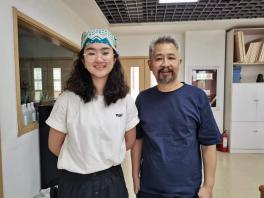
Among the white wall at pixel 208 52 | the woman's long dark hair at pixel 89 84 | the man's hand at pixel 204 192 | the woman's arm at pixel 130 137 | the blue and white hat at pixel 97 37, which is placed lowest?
the man's hand at pixel 204 192

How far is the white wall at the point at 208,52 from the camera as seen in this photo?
190 inches

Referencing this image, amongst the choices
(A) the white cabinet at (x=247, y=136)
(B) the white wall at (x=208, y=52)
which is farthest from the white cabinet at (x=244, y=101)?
(B) the white wall at (x=208, y=52)

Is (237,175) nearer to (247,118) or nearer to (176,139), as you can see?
(247,118)

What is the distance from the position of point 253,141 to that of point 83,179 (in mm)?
4386

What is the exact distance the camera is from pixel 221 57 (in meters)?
4.87

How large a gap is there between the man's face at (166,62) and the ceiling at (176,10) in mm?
2209

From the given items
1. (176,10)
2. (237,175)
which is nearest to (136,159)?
(237,175)

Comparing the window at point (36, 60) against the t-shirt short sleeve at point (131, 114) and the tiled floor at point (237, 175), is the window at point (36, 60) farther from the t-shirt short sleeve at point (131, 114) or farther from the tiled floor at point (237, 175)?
the tiled floor at point (237, 175)

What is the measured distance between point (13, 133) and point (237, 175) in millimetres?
3205

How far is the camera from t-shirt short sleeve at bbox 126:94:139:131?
1.33m

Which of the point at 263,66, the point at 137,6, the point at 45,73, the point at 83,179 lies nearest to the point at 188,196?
the point at 83,179

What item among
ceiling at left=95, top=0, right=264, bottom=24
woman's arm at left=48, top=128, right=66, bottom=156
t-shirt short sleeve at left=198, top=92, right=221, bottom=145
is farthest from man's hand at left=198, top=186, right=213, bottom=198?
ceiling at left=95, top=0, right=264, bottom=24

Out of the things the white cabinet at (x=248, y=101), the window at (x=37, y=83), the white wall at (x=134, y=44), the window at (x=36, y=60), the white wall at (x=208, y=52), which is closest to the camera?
the window at (x=36, y=60)

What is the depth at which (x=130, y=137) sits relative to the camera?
1.39m
